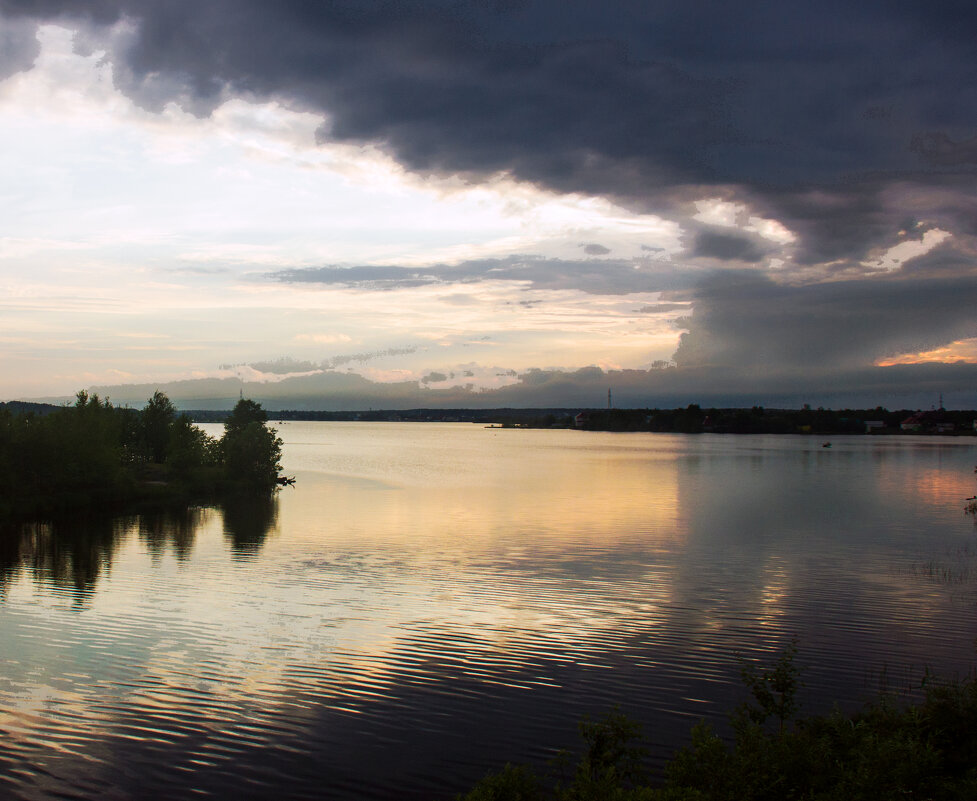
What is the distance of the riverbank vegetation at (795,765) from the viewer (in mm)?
12461

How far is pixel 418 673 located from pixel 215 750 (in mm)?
6709

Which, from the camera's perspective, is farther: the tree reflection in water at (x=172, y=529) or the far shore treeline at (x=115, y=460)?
the far shore treeline at (x=115, y=460)

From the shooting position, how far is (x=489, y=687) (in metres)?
21.8

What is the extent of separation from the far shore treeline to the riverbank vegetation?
5961 cm

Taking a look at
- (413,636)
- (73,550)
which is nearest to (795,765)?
(413,636)

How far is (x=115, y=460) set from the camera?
251ft

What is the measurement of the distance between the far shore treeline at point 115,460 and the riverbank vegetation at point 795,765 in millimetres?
59605

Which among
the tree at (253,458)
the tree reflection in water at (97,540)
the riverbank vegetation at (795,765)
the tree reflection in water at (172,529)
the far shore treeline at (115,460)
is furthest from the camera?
the tree at (253,458)

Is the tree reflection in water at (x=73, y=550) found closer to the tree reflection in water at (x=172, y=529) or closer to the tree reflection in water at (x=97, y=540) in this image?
the tree reflection in water at (x=97, y=540)

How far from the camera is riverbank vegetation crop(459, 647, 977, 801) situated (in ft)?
40.9

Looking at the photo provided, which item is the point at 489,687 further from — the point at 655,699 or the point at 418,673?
the point at 655,699

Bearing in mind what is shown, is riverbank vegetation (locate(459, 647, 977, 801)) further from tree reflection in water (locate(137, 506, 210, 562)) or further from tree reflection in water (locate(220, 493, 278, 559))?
tree reflection in water (locate(137, 506, 210, 562))

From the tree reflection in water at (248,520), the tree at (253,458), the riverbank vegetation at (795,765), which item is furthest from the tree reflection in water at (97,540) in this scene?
the riverbank vegetation at (795,765)

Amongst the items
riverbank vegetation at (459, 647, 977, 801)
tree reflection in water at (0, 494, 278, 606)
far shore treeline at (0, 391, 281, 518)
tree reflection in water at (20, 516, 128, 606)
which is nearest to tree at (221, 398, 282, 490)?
far shore treeline at (0, 391, 281, 518)
